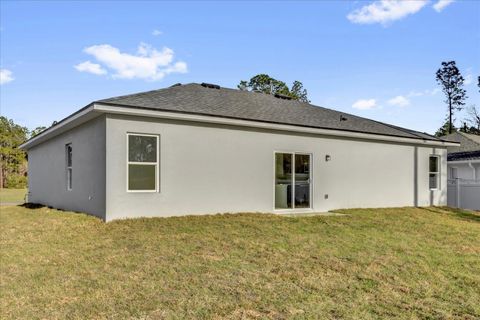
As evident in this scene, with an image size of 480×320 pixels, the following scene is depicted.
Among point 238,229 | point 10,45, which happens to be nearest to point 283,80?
point 10,45

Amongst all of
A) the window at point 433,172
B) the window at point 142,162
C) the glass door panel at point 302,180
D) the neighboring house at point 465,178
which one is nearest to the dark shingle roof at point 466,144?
the neighboring house at point 465,178

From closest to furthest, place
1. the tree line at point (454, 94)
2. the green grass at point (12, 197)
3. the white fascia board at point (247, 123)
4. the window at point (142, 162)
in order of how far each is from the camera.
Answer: the white fascia board at point (247, 123)
the window at point (142, 162)
the green grass at point (12, 197)
the tree line at point (454, 94)

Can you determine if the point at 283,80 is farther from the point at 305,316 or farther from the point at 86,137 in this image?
the point at 305,316

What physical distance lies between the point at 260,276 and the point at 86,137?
302 inches

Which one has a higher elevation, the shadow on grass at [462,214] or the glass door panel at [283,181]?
the glass door panel at [283,181]

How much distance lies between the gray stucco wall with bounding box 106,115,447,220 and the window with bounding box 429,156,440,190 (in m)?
0.90

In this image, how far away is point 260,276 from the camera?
528cm

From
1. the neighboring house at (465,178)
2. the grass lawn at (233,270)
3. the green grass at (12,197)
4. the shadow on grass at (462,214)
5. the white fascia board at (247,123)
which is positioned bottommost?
the green grass at (12,197)

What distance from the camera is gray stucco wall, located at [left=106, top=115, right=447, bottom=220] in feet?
30.9

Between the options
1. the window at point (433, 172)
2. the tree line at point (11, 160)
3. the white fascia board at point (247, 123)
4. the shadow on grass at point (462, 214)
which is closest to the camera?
the white fascia board at point (247, 123)

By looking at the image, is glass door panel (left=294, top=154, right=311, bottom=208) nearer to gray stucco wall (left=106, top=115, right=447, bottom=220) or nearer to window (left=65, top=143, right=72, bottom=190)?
gray stucco wall (left=106, top=115, right=447, bottom=220)

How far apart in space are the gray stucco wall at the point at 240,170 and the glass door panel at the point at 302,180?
28 cm

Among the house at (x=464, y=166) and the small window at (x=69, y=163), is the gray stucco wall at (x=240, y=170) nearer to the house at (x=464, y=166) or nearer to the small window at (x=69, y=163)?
the small window at (x=69, y=163)

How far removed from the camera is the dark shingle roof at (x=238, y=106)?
10148 millimetres
